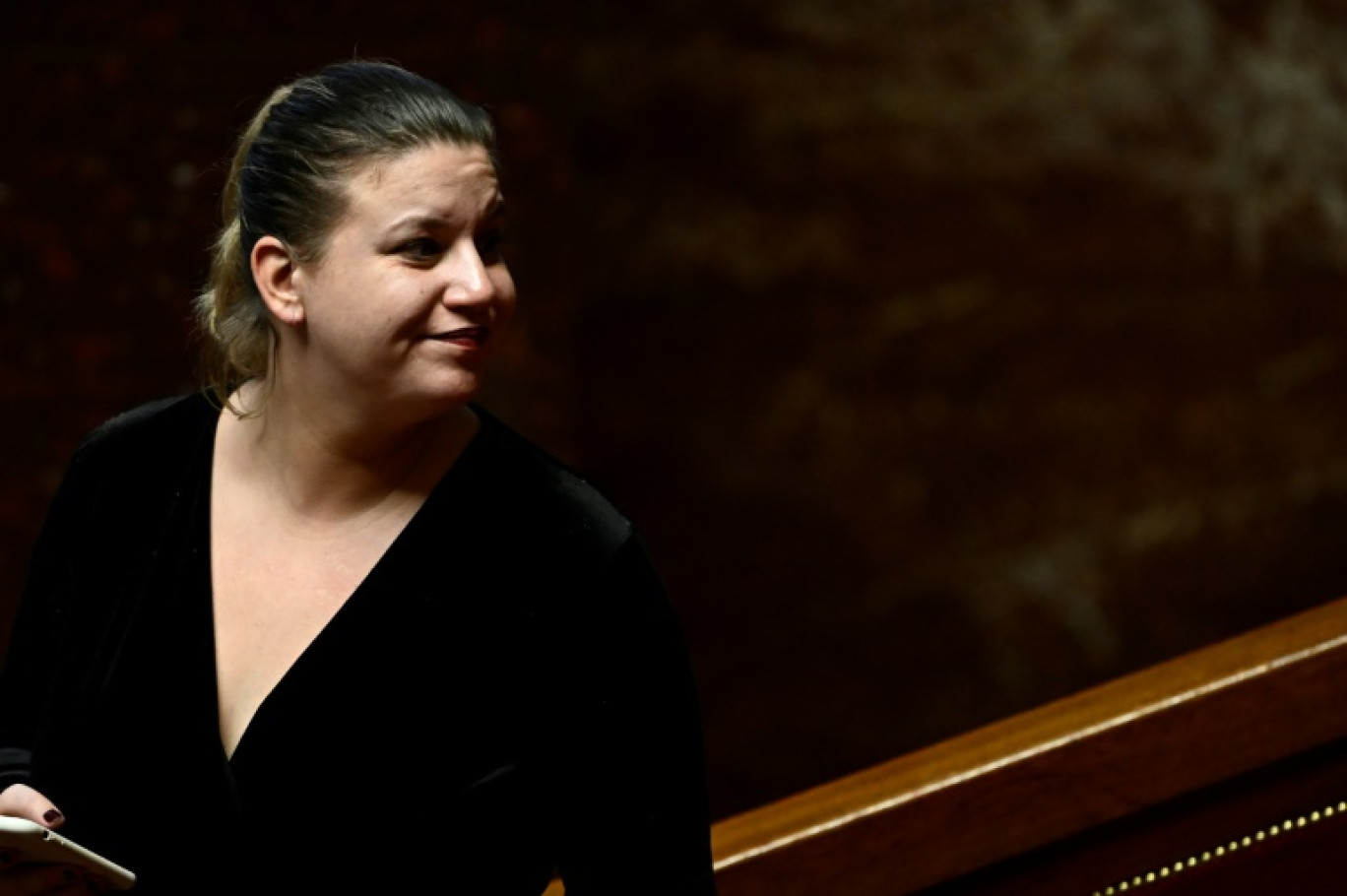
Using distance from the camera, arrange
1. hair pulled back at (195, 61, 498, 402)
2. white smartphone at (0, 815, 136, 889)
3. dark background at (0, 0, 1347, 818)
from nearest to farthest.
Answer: white smartphone at (0, 815, 136, 889) → hair pulled back at (195, 61, 498, 402) → dark background at (0, 0, 1347, 818)

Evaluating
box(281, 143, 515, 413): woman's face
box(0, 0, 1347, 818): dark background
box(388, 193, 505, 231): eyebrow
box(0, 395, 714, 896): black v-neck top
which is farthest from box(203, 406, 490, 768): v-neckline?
box(0, 0, 1347, 818): dark background

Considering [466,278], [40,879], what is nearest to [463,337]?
[466,278]

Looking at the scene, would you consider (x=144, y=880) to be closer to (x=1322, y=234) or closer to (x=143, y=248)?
(x=143, y=248)

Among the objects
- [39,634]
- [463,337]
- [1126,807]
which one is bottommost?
[1126,807]

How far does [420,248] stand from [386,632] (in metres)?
0.31

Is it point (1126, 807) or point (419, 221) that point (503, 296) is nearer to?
point (419, 221)

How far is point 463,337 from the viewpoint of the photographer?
4.94 ft

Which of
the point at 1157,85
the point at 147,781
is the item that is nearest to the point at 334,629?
the point at 147,781

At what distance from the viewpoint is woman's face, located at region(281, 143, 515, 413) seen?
150 cm

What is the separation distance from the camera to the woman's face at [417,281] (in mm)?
1495

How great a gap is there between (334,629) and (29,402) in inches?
50.1

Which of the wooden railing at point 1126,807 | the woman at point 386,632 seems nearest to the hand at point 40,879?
the woman at point 386,632

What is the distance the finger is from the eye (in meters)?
0.53

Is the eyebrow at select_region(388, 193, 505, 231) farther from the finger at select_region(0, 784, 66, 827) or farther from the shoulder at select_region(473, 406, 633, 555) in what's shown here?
the finger at select_region(0, 784, 66, 827)
